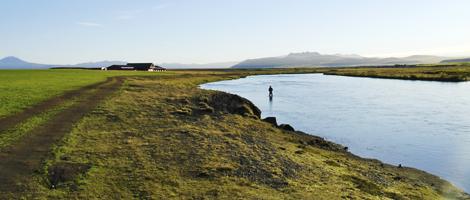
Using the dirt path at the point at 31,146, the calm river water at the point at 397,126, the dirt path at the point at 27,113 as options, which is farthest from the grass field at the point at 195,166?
the calm river water at the point at 397,126

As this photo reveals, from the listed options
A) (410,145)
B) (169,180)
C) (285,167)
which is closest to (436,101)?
(410,145)

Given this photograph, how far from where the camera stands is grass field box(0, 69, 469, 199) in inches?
645

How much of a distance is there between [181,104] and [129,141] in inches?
648

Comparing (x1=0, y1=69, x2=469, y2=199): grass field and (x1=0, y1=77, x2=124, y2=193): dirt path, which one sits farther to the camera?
(x1=0, y1=77, x2=124, y2=193): dirt path

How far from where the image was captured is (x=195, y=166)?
19531 mm

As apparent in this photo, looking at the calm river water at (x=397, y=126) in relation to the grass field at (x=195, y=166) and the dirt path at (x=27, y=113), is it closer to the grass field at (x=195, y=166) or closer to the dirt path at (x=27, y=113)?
the grass field at (x=195, y=166)

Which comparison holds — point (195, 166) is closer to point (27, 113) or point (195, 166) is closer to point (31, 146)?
point (31, 146)

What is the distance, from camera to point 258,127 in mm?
32219

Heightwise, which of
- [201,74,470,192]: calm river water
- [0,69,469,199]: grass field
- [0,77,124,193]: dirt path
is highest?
[0,77,124,193]: dirt path

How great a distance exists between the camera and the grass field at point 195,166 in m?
16.4

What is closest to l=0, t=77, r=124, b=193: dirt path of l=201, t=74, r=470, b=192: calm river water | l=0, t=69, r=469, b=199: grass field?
l=0, t=69, r=469, b=199: grass field

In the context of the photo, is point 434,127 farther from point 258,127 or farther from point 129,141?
point 129,141

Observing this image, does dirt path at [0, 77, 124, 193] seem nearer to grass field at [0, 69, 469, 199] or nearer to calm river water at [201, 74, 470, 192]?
grass field at [0, 69, 469, 199]

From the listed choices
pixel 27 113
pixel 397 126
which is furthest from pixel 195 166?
pixel 397 126
